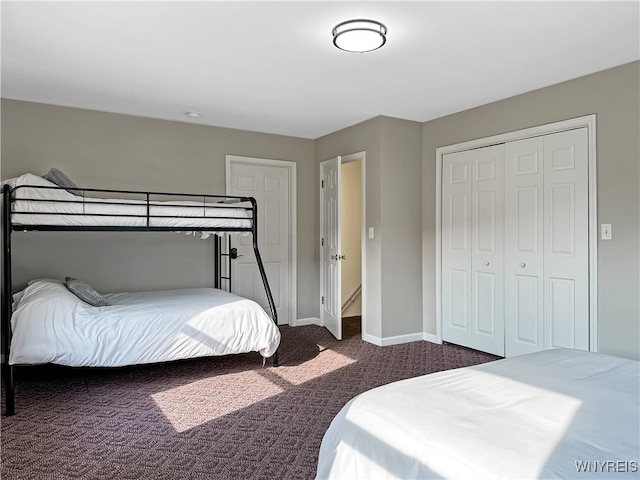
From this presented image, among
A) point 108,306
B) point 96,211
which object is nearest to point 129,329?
point 108,306

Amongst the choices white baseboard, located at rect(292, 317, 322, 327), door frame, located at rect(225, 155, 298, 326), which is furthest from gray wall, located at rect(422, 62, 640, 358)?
white baseboard, located at rect(292, 317, 322, 327)

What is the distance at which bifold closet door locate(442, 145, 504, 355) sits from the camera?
410cm

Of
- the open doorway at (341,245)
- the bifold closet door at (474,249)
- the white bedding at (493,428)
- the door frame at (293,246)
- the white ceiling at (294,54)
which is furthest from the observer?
the door frame at (293,246)

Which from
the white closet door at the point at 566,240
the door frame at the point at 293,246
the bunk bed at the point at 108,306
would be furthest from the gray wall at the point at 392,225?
the white closet door at the point at 566,240

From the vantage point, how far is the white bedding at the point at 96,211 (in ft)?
10.2

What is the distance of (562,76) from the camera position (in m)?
3.42

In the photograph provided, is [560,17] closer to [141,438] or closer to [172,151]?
[141,438]

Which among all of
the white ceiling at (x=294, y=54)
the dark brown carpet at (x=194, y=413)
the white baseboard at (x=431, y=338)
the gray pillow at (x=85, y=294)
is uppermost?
the white ceiling at (x=294, y=54)

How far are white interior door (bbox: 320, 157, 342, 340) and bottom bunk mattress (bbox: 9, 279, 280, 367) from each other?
1.30 metres

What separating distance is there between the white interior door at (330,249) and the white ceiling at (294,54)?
0.91 metres

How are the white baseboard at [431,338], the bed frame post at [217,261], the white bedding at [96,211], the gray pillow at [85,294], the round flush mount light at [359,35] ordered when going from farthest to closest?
1. the bed frame post at [217,261]
2. the white baseboard at [431,338]
3. the gray pillow at [85,294]
4. the white bedding at [96,211]
5. the round flush mount light at [359,35]

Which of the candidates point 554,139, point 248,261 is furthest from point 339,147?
point 554,139

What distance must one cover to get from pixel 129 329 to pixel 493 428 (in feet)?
8.60

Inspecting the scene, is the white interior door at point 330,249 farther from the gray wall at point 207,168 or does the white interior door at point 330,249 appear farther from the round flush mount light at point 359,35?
the round flush mount light at point 359,35
